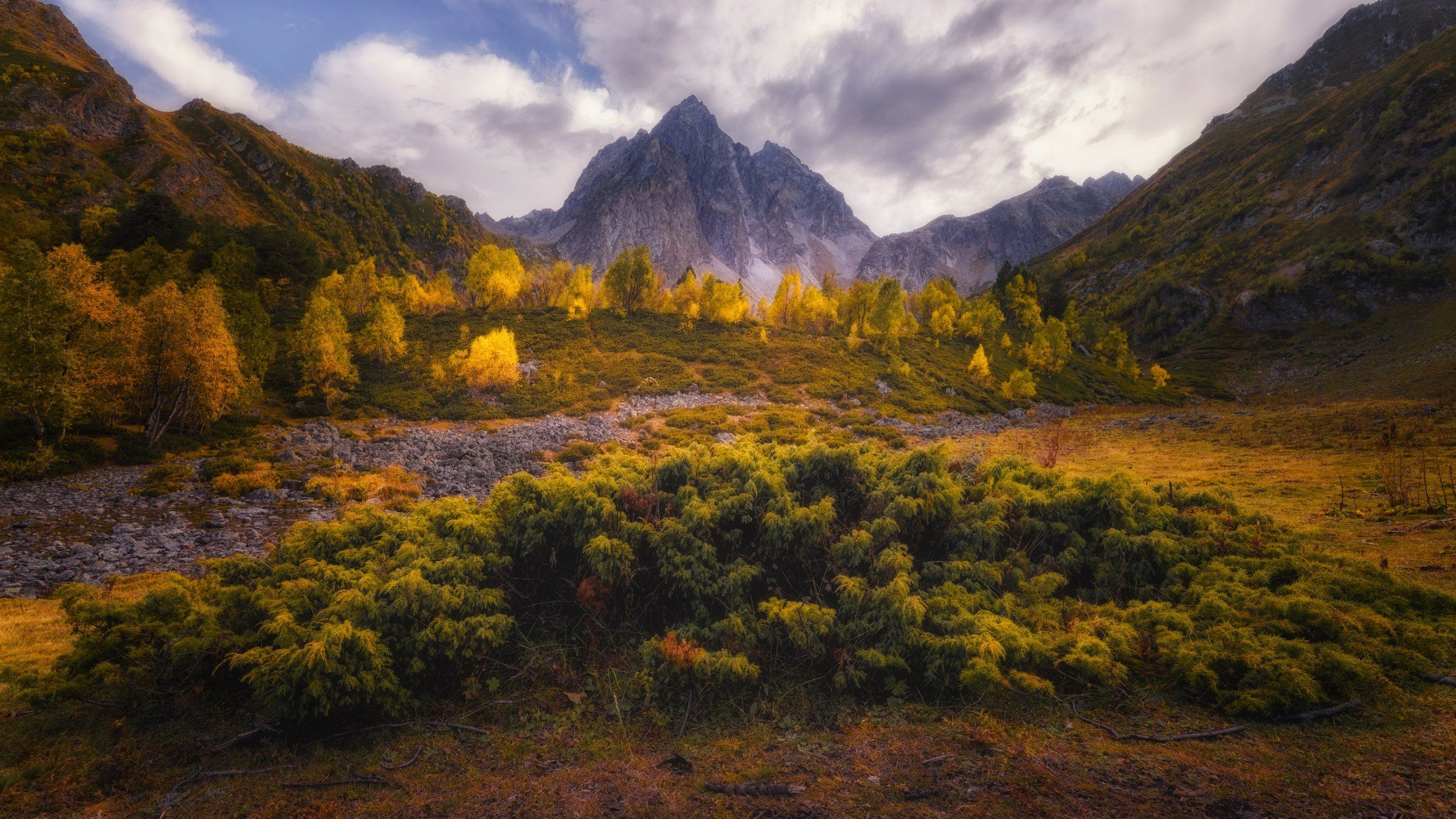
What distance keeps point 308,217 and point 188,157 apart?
63.4ft

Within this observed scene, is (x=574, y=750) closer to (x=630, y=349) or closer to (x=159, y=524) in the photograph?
(x=159, y=524)

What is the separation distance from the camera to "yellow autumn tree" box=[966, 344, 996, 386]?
176 ft

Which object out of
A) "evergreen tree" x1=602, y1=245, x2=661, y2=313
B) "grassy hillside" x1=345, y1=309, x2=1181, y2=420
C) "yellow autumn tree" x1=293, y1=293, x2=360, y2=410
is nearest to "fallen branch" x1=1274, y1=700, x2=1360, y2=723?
"grassy hillside" x1=345, y1=309, x2=1181, y2=420

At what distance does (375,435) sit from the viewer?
30203 mm

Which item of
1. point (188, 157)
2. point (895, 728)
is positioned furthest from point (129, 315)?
point (188, 157)

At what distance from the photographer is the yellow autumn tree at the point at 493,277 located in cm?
5734

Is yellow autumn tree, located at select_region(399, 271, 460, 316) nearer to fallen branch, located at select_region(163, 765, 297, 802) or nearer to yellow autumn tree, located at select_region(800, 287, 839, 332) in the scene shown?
yellow autumn tree, located at select_region(800, 287, 839, 332)

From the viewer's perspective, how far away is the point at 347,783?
574 centimetres

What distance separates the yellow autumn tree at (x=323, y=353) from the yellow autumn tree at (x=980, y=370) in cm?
5736

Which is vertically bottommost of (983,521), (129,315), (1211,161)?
(983,521)

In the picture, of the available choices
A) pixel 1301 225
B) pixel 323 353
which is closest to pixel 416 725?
pixel 323 353

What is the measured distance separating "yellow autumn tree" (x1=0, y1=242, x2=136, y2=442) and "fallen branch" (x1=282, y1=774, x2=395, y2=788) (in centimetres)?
2424

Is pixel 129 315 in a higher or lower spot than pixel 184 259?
lower

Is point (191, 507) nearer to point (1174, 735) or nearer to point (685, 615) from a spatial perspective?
point (685, 615)
